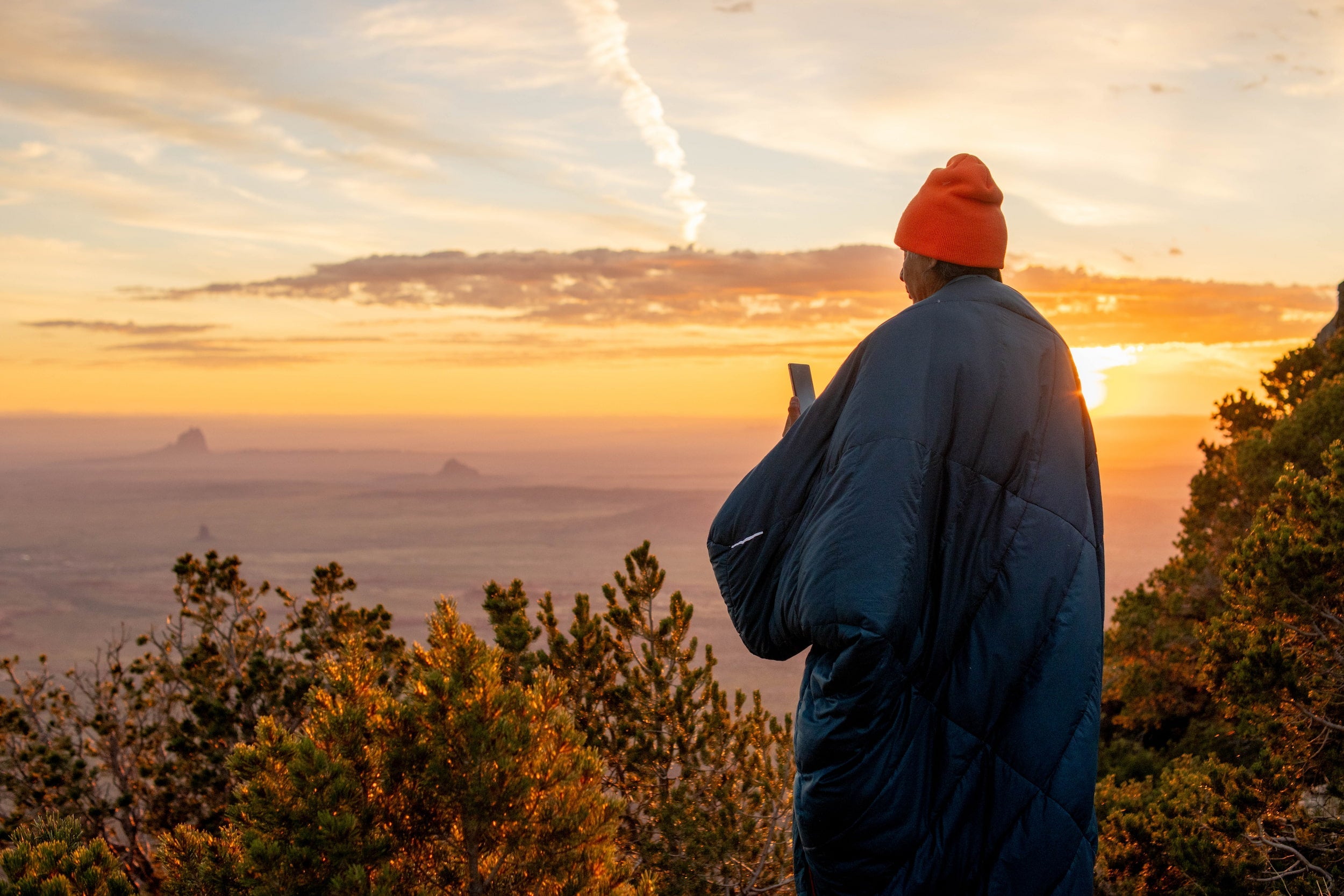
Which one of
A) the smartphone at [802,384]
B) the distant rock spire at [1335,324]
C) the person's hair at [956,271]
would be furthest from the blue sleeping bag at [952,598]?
the distant rock spire at [1335,324]

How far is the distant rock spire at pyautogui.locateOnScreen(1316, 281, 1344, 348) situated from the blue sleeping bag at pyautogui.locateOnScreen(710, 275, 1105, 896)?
859 inches

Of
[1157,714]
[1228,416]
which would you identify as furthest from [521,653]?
[1228,416]

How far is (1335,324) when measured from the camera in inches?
808

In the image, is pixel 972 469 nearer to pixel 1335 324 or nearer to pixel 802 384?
pixel 802 384

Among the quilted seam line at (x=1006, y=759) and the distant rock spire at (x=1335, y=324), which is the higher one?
the distant rock spire at (x=1335, y=324)

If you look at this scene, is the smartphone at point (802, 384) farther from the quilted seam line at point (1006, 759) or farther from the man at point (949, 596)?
the quilted seam line at point (1006, 759)

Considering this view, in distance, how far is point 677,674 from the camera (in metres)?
9.44

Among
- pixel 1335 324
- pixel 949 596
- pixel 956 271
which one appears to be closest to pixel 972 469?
pixel 949 596

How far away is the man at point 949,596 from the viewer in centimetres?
158

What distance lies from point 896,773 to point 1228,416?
2126 cm

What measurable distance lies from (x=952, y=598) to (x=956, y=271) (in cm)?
Answer: 69

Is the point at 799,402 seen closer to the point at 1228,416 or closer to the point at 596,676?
the point at 596,676

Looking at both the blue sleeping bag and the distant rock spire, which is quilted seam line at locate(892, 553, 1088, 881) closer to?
the blue sleeping bag

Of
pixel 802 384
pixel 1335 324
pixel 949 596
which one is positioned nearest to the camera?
pixel 949 596
